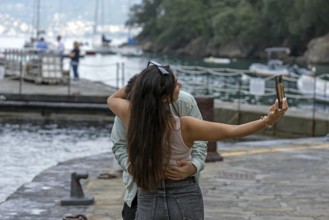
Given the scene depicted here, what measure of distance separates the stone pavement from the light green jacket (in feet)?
10.3

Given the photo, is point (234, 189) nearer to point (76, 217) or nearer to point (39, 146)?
point (76, 217)

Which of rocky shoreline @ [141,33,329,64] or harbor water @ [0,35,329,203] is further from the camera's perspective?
rocky shoreline @ [141,33,329,64]

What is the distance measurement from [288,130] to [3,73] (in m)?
15.1

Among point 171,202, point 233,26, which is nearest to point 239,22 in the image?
point 233,26

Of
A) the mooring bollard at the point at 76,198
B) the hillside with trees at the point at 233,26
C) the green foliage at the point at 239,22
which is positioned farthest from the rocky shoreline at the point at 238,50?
the mooring bollard at the point at 76,198

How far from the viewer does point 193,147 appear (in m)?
4.72

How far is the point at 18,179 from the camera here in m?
13.1

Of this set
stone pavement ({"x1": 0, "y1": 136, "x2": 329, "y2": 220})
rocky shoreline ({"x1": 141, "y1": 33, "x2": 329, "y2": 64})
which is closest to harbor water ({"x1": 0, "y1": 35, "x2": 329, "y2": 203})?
stone pavement ({"x1": 0, "y1": 136, "x2": 329, "y2": 220})

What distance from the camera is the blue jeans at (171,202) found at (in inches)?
174

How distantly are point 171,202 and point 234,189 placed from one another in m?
5.25

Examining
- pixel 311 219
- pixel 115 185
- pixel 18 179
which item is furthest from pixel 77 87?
pixel 311 219

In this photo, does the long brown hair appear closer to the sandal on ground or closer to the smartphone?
the smartphone

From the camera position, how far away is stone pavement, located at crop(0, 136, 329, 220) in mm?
8258

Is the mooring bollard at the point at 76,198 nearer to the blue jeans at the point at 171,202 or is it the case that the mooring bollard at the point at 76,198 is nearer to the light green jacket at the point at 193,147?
the light green jacket at the point at 193,147
